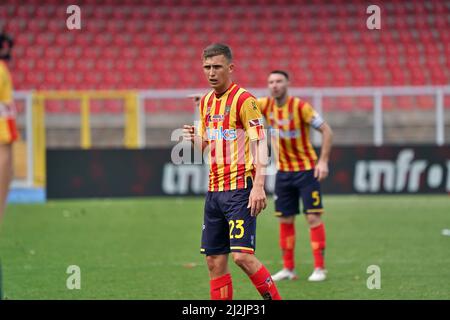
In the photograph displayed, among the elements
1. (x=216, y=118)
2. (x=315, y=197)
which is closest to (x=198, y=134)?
(x=216, y=118)

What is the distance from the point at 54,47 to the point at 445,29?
10414mm

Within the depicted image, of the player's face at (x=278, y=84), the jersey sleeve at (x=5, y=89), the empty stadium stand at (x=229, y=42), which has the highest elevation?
the empty stadium stand at (x=229, y=42)

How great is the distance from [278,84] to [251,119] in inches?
109

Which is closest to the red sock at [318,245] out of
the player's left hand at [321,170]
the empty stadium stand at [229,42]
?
the player's left hand at [321,170]

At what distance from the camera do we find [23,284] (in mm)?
8250

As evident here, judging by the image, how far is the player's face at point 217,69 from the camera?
6102 mm

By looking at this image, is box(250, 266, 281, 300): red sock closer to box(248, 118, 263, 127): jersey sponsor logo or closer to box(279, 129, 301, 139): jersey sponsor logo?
box(248, 118, 263, 127): jersey sponsor logo

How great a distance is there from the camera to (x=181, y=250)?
35.0 feet

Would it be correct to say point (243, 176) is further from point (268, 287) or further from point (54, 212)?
point (54, 212)

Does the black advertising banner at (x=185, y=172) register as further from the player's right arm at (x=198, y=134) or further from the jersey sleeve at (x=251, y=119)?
the jersey sleeve at (x=251, y=119)

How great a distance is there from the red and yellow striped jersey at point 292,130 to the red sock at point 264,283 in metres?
2.95

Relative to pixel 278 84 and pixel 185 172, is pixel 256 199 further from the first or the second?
pixel 185 172

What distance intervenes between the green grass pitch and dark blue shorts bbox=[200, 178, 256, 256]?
1.45 meters
